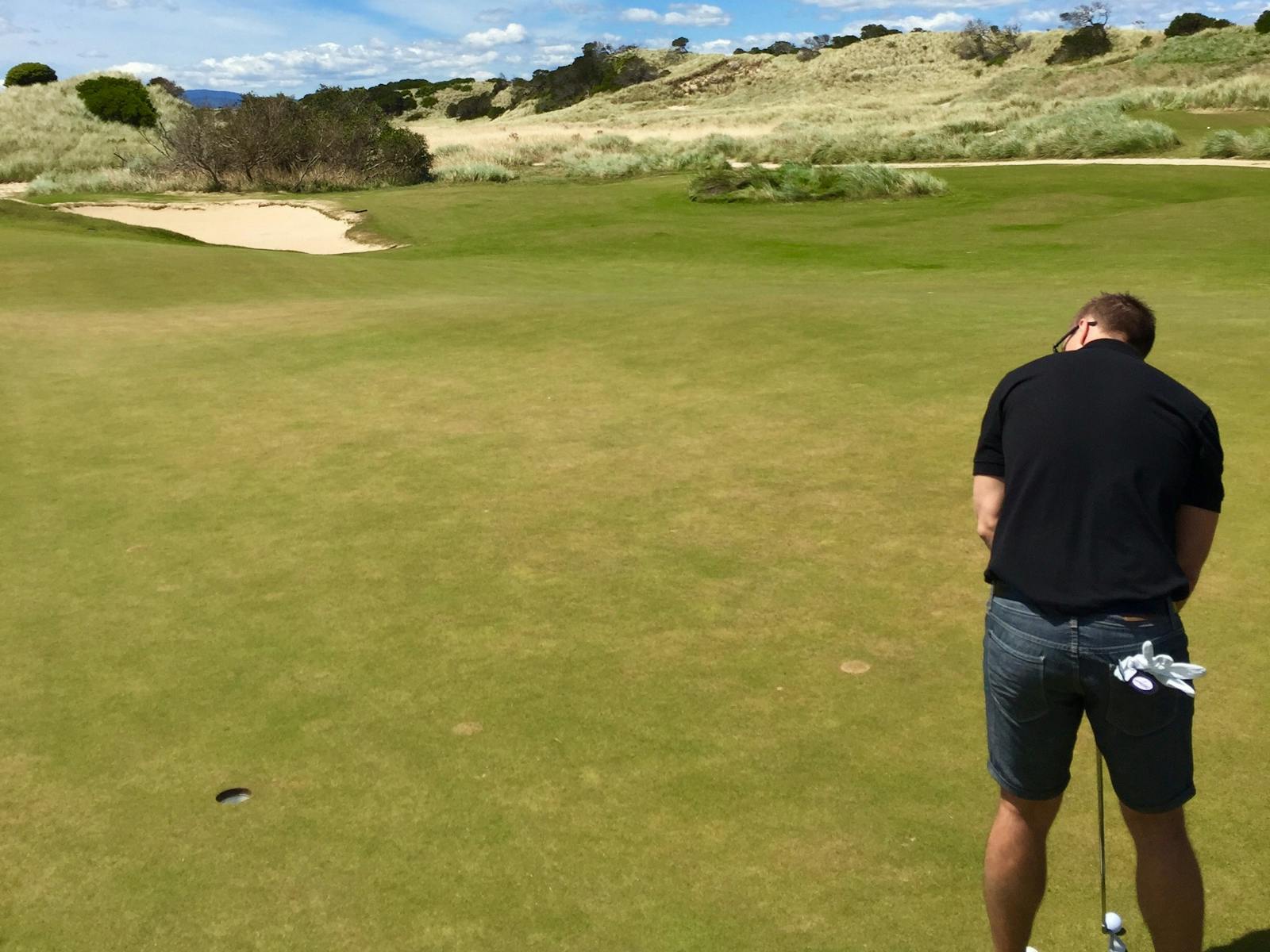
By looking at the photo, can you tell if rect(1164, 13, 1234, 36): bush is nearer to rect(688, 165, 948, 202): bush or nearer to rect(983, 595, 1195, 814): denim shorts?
rect(688, 165, 948, 202): bush

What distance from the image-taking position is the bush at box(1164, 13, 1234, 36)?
82.1 meters

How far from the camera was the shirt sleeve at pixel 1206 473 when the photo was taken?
11.1 ft

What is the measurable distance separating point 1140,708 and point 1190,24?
91.3m

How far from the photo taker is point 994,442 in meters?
3.65

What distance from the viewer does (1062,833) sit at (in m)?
4.48

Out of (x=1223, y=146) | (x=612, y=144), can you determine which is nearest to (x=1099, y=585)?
(x=1223, y=146)


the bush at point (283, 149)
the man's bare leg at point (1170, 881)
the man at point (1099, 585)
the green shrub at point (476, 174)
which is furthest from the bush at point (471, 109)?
the man's bare leg at point (1170, 881)

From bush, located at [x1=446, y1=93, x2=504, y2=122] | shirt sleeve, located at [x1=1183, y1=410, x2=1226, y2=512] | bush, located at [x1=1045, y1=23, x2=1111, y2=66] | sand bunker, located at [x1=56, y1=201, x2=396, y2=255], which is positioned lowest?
sand bunker, located at [x1=56, y1=201, x2=396, y2=255]

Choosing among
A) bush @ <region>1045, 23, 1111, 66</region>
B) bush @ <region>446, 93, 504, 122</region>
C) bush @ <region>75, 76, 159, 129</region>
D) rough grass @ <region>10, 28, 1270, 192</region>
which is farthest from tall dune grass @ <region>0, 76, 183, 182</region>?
bush @ <region>1045, 23, 1111, 66</region>

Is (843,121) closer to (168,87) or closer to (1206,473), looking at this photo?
(168,87)

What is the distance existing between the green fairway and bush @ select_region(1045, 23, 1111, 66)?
254 feet

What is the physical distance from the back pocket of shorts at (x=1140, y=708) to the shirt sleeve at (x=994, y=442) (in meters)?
0.65

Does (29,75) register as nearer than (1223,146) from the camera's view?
No

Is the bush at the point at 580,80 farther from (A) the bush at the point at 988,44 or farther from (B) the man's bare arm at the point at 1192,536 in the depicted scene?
(B) the man's bare arm at the point at 1192,536
